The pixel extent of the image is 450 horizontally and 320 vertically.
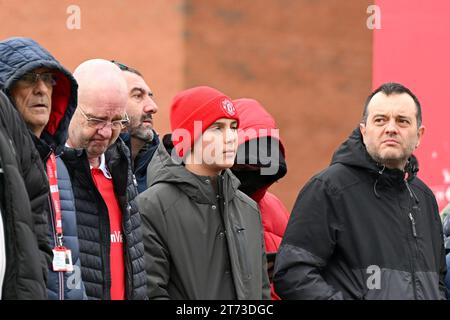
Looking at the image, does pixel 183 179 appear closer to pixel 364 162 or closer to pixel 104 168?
pixel 104 168

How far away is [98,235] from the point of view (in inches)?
187

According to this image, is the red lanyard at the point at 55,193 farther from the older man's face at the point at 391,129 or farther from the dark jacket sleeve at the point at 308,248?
the older man's face at the point at 391,129

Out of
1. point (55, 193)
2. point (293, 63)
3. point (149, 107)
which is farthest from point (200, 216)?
point (293, 63)

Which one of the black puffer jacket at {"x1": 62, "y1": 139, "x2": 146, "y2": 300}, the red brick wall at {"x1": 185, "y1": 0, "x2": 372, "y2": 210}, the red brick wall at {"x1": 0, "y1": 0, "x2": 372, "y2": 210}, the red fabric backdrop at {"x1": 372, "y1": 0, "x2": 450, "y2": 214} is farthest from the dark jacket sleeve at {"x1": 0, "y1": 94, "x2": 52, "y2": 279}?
the red brick wall at {"x1": 185, "y1": 0, "x2": 372, "y2": 210}

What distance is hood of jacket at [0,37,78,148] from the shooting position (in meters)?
4.33

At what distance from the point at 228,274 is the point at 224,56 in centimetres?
880

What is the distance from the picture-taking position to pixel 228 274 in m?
4.90

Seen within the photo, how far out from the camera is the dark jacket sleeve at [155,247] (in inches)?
189

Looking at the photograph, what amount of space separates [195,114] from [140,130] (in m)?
1.02

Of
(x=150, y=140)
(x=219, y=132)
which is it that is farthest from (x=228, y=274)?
(x=150, y=140)

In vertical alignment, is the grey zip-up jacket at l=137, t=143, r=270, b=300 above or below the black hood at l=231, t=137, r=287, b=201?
below

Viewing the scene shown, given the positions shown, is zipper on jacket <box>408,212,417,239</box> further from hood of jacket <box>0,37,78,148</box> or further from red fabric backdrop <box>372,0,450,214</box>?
red fabric backdrop <box>372,0,450,214</box>

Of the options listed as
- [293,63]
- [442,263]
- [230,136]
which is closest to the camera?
[230,136]

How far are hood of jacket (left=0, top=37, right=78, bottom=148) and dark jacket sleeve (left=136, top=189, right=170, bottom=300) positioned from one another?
56 centimetres
